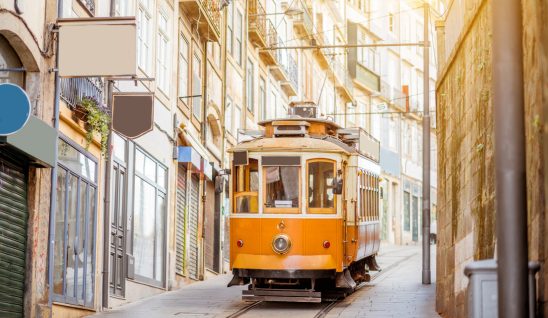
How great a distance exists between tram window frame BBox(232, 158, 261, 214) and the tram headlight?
705 millimetres

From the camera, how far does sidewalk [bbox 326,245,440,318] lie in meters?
16.7

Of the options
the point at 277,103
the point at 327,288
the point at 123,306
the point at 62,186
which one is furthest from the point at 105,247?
the point at 277,103

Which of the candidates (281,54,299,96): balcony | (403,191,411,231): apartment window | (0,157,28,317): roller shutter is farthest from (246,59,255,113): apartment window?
(403,191,411,231): apartment window

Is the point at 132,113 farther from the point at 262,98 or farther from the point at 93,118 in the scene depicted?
the point at 262,98

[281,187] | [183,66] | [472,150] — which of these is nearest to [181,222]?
[183,66]

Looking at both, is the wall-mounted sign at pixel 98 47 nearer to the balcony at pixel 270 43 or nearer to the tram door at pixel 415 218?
the balcony at pixel 270 43

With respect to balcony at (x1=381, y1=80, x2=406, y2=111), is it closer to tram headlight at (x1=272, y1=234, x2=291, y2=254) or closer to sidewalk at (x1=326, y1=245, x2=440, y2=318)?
sidewalk at (x1=326, y1=245, x2=440, y2=318)

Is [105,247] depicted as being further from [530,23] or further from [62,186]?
[530,23]

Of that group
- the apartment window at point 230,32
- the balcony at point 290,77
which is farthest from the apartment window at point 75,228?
the balcony at point 290,77

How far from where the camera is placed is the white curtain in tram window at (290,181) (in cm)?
1811

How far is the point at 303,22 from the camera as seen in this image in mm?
42844

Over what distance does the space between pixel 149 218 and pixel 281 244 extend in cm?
488

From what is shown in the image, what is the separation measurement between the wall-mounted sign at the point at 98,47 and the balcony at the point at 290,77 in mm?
26255

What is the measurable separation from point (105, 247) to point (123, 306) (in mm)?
1287
